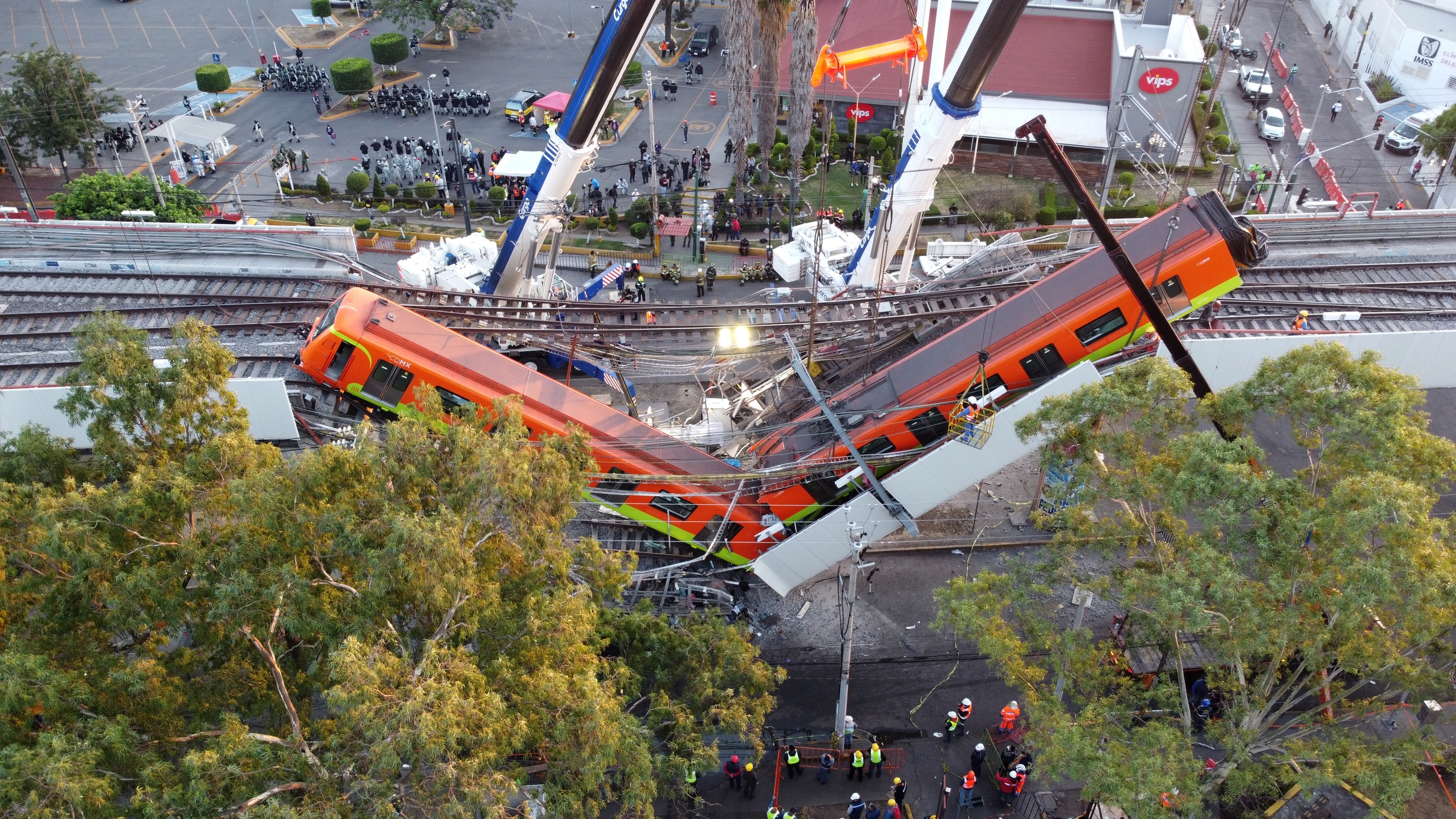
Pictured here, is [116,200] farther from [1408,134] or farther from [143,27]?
[1408,134]

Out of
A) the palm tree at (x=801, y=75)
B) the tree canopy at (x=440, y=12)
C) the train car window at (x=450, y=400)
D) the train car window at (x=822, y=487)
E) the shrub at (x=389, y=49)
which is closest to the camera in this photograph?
the train car window at (x=822, y=487)

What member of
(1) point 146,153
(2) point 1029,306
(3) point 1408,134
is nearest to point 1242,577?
(2) point 1029,306

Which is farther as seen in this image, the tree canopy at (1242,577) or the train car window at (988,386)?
the train car window at (988,386)

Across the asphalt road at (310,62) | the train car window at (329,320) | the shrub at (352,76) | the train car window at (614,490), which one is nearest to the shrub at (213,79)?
the asphalt road at (310,62)

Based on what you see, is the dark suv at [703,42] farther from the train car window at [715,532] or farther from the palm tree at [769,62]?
the train car window at [715,532]

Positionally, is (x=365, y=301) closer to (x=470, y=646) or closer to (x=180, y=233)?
(x=470, y=646)

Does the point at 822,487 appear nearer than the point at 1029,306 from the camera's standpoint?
No
